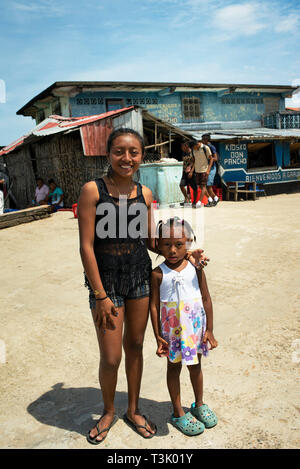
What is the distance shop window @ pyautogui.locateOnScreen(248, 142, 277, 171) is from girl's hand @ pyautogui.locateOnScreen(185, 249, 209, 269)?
48.9ft

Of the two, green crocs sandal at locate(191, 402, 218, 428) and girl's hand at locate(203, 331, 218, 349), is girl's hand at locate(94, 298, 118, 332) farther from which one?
green crocs sandal at locate(191, 402, 218, 428)

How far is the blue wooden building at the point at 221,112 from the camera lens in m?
14.7

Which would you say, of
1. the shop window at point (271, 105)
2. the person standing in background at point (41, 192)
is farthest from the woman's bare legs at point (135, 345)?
the shop window at point (271, 105)

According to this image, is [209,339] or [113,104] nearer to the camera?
[209,339]

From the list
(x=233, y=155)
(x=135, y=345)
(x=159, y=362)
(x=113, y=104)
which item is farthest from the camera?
(x=113, y=104)

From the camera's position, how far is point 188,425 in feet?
6.90

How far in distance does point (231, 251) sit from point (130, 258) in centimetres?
391

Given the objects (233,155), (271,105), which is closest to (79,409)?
(233,155)

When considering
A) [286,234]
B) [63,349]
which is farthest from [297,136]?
[63,349]

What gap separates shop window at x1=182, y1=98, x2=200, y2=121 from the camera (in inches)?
661

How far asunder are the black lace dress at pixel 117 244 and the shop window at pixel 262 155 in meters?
15.1

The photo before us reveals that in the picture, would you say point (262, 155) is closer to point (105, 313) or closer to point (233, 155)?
point (233, 155)

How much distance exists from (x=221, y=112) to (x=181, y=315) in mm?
17185

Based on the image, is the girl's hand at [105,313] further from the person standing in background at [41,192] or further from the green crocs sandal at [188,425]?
the person standing in background at [41,192]
